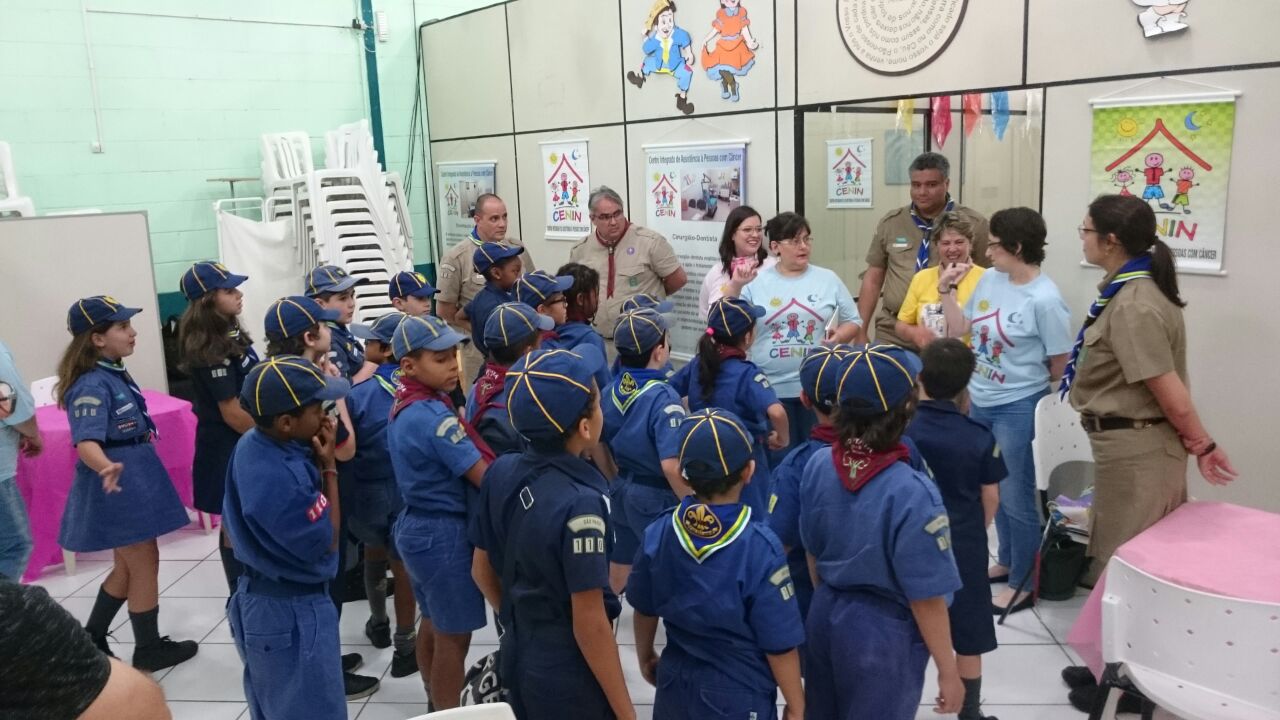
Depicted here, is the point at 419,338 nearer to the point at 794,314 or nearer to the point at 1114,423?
the point at 794,314

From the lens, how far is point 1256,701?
2.01 meters

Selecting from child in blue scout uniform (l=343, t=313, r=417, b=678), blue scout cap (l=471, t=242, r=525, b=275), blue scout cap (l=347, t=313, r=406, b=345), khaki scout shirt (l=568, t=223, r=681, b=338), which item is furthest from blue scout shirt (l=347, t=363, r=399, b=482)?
khaki scout shirt (l=568, t=223, r=681, b=338)

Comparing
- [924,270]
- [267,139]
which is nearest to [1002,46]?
[924,270]

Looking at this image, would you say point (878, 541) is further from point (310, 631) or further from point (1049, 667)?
point (1049, 667)

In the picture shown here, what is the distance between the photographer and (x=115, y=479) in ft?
10.7

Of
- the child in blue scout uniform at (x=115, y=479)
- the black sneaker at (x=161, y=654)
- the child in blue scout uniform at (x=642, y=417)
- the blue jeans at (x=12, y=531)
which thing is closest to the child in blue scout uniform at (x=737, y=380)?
the child in blue scout uniform at (x=642, y=417)

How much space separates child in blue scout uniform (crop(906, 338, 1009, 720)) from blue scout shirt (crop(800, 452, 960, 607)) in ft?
1.54

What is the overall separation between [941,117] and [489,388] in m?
3.64

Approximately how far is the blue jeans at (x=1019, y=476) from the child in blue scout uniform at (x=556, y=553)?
213cm

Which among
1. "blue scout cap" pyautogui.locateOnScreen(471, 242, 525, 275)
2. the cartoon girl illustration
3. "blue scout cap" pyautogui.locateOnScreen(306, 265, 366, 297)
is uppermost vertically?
the cartoon girl illustration

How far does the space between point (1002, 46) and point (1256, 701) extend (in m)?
2.66

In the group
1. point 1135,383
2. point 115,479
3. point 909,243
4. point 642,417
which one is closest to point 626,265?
point 909,243

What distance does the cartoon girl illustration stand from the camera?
471 cm

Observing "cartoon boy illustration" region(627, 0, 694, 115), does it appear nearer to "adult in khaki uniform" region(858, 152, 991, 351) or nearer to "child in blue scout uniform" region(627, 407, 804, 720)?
"adult in khaki uniform" region(858, 152, 991, 351)
